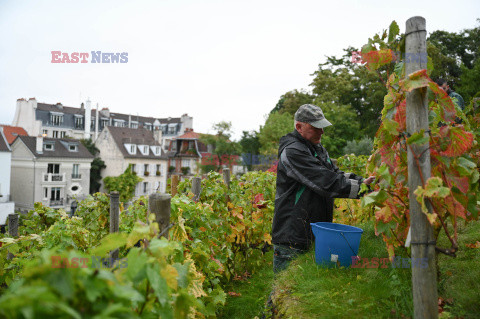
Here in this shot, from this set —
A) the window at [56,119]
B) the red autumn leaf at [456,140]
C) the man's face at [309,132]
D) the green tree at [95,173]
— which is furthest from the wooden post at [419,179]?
the window at [56,119]

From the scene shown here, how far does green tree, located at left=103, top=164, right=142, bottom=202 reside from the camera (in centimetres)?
4047

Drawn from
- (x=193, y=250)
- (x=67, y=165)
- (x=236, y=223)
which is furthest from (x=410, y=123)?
(x=67, y=165)

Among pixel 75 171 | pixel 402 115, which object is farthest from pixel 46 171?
pixel 402 115

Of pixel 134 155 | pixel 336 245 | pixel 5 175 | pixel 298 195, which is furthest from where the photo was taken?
pixel 134 155

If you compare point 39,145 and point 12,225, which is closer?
point 12,225

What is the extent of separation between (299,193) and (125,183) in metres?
39.7

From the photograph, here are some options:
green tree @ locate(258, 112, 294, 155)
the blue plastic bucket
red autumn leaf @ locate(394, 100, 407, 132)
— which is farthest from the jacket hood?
green tree @ locate(258, 112, 294, 155)

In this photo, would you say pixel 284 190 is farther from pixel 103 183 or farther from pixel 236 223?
pixel 103 183

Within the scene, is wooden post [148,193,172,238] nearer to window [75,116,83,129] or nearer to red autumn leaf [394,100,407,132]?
red autumn leaf [394,100,407,132]

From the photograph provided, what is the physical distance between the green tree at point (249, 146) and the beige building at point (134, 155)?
12232 mm

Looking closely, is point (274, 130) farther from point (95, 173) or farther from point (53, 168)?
point (95, 173)

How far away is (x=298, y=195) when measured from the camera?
3580 mm

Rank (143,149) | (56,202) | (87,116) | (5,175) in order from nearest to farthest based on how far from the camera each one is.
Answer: (5,175)
(56,202)
(143,149)
(87,116)

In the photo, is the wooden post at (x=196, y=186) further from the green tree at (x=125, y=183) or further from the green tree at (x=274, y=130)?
the green tree at (x=125, y=183)
